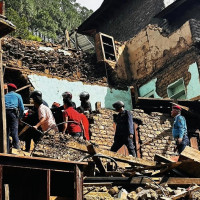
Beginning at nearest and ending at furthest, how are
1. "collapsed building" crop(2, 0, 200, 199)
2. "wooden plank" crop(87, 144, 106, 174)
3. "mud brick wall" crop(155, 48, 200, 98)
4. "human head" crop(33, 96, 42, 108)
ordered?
1. "wooden plank" crop(87, 144, 106, 174)
2. "human head" crop(33, 96, 42, 108)
3. "collapsed building" crop(2, 0, 200, 199)
4. "mud brick wall" crop(155, 48, 200, 98)

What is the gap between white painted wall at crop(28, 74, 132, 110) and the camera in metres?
16.0

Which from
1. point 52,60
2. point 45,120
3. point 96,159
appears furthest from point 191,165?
point 52,60

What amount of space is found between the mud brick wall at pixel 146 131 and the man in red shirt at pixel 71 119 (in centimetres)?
301

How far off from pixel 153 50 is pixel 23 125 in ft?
32.8

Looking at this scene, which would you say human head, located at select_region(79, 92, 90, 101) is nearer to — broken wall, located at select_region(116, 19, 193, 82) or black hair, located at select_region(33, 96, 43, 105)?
black hair, located at select_region(33, 96, 43, 105)

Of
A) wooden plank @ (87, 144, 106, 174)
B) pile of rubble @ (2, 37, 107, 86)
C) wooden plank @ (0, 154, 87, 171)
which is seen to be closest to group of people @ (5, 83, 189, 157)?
wooden plank @ (87, 144, 106, 174)

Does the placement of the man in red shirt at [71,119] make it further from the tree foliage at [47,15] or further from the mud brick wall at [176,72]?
the tree foliage at [47,15]

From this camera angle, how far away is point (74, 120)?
9.66 meters

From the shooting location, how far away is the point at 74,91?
1698 centimetres

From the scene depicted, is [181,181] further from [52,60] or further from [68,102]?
[52,60]

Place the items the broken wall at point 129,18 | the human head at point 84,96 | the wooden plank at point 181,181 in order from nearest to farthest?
1. the wooden plank at point 181,181
2. the human head at point 84,96
3. the broken wall at point 129,18

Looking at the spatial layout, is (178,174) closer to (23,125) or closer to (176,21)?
(23,125)

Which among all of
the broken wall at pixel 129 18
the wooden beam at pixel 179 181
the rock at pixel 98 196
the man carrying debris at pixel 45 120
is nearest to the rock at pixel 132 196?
the rock at pixel 98 196

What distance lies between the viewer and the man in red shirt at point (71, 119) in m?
9.50
